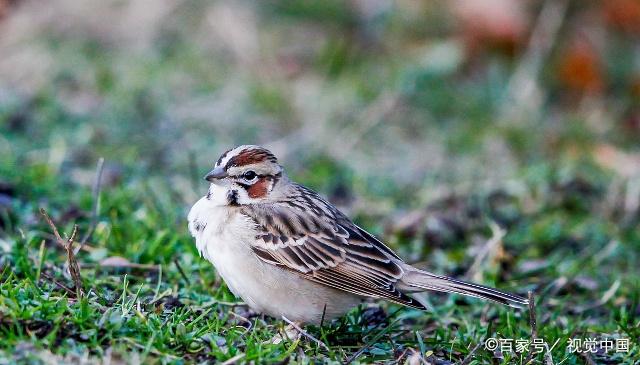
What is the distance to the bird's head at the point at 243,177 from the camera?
589 centimetres

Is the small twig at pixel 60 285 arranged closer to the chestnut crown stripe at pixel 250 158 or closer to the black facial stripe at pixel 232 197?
the black facial stripe at pixel 232 197

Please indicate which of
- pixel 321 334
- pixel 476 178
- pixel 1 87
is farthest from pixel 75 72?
pixel 321 334

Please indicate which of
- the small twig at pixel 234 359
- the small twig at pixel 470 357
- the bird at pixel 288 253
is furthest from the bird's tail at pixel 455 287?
the small twig at pixel 234 359

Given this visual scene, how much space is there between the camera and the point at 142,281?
19.9 feet

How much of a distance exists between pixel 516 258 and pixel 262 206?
2.25 metres

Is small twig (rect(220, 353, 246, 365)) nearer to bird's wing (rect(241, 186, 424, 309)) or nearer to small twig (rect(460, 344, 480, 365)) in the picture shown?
bird's wing (rect(241, 186, 424, 309))

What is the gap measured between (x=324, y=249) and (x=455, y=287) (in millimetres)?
787

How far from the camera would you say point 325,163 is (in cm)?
948

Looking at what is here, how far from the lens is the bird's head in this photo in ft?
19.3

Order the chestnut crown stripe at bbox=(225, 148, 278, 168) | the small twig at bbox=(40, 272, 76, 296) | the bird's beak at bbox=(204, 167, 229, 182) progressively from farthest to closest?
the chestnut crown stripe at bbox=(225, 148, 278, 168)
the bird's beak at bbox=(204, 167, 229, 182)
the small twig at bbox=(40, 272, 76, 296)

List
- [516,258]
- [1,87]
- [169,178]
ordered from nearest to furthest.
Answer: [516,258]
[169,178]
[1,87]

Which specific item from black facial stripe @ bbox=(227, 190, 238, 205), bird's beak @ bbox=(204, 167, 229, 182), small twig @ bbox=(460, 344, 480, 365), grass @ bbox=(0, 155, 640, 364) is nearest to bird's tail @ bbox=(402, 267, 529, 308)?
grass @ bbox=(0, 155, 640, 364)

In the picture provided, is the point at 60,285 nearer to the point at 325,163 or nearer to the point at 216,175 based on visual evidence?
the point at 216,175

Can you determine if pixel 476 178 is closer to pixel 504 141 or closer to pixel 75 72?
pixel 504 141
